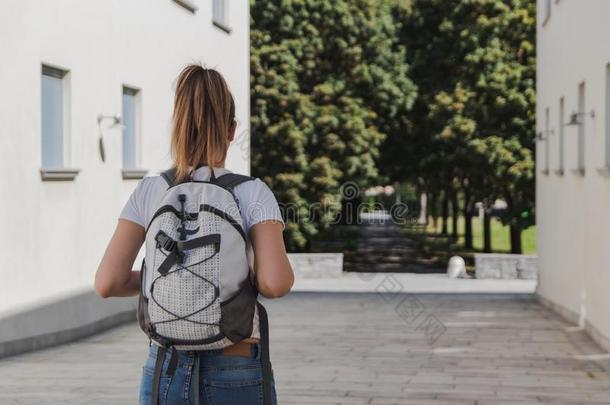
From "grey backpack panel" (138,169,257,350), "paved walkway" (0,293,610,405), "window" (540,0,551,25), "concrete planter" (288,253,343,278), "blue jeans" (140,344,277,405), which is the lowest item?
"concrete planter" (288,253,343,278)

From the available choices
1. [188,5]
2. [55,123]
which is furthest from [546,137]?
[55,123]

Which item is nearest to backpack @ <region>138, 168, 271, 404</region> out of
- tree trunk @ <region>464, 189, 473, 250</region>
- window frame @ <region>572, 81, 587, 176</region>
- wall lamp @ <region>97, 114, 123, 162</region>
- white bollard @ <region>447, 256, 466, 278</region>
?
wall lamp @ <region>97, 114, 123, 162</region>

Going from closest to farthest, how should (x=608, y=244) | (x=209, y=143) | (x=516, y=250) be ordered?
(x=209, y=143), (x=608, y=244), (x=516, y=250)

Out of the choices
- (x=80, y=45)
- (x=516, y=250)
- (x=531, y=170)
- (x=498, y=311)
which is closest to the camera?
(x=80, y=45)

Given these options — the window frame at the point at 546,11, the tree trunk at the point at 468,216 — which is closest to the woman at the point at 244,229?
the window frame at the point at 546,11

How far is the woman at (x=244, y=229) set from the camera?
112 inches

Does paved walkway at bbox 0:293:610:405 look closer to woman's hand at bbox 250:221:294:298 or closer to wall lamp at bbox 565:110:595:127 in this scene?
wall lamp at bbox 565:110:595:127

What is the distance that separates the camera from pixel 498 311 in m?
18.3

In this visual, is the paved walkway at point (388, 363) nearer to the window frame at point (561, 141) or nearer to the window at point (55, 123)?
the window at point (55, 123)

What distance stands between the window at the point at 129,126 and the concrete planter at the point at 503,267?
1393 centimetres

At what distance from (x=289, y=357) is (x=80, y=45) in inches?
191

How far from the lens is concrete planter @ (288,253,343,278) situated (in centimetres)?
2938

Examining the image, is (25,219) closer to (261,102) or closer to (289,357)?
(289,357)

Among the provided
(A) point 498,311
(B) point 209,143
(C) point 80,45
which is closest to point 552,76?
(A) point 498,311
